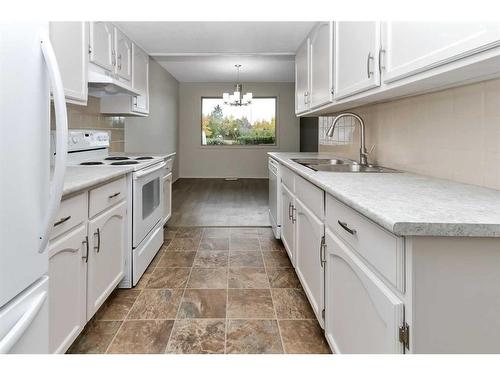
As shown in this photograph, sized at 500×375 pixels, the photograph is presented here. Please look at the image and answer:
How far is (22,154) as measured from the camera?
967 mm

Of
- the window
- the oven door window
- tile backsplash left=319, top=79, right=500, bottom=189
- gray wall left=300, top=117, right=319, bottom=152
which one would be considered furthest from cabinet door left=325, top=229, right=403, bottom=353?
the window

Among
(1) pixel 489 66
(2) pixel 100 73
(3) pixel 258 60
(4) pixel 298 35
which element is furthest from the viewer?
(3) pixel 258 60

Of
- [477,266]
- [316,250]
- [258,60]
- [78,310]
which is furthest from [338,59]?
[258,60]

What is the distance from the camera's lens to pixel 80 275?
1.75m

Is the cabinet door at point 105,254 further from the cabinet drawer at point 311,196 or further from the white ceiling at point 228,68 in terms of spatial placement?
the white ceiling at point 228,68

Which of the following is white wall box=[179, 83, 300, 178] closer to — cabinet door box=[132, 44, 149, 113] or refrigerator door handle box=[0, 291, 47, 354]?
cabinet door box=[132, 44, 149, 113]

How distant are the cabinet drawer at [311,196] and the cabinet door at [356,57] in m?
0.53

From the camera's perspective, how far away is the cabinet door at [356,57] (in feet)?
5.59

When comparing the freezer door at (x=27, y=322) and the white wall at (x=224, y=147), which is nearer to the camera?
the freezer door at (x=27, y=322)

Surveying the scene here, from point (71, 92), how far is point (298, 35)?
235 cm

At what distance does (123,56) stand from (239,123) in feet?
19.8

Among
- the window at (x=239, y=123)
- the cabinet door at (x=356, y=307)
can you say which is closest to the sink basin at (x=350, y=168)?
the cabinet door at (x=356, y=307)

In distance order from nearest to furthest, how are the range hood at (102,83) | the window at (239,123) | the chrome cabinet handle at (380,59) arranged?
the chrome cabinet handle at (380,59)
the range hood at (102,83)
the window at (239,123)
